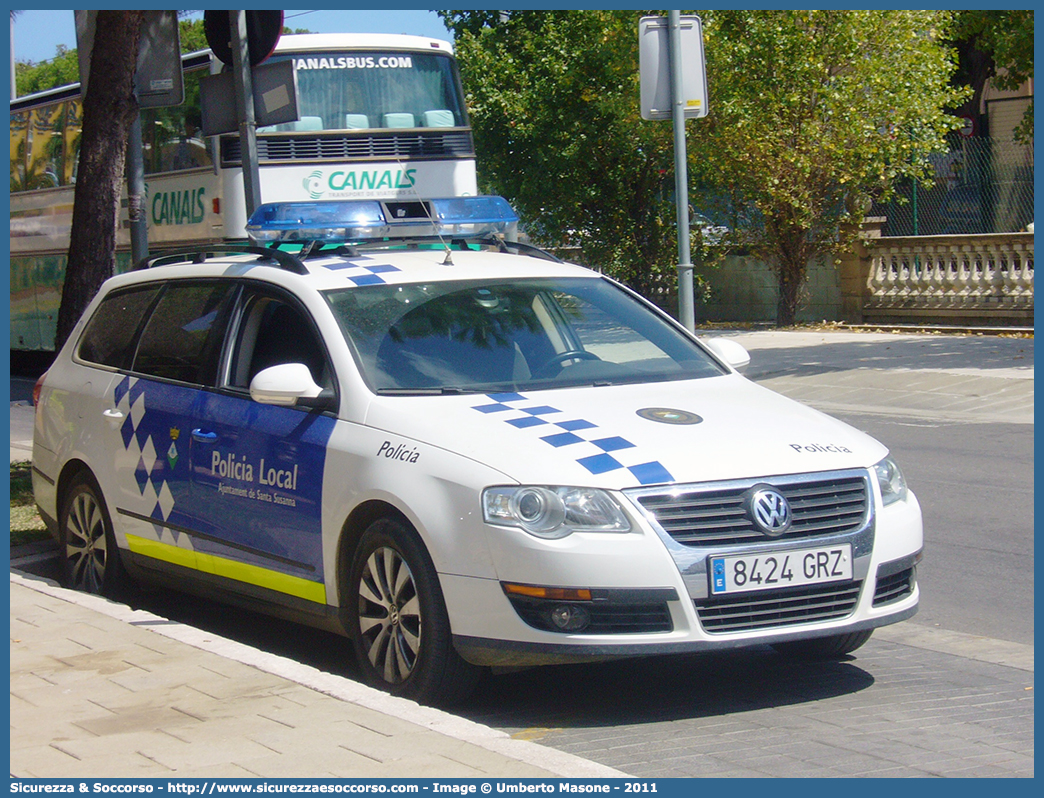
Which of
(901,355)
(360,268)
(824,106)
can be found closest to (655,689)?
(360,268)

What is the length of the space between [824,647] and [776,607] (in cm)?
93

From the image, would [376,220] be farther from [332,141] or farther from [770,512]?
[332,141]

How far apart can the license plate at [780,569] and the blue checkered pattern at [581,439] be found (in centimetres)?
35

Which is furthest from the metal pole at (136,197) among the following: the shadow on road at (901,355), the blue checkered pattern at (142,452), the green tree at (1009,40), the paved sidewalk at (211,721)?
the green tree at (1009,40)

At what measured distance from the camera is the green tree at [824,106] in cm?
2145

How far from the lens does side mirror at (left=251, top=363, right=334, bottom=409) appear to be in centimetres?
545

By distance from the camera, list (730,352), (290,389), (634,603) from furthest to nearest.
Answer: (730,352)
(290,389)
(634,603)

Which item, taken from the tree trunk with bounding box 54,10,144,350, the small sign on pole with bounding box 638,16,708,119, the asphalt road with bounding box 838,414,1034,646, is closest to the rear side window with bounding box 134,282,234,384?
the asphalt road with bounding box 838,414,1034,646

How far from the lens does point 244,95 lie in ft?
28.7

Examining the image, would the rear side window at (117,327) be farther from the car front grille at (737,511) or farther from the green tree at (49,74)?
the green tree at (49,74)

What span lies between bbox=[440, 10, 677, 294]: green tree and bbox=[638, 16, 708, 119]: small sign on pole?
13182 mm

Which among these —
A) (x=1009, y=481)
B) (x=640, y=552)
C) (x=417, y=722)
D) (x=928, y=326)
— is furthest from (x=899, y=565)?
(x=928, y=326)

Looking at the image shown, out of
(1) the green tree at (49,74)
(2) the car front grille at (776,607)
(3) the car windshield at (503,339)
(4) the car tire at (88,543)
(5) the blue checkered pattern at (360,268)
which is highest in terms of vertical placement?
(1) the green tree at (49,74)
